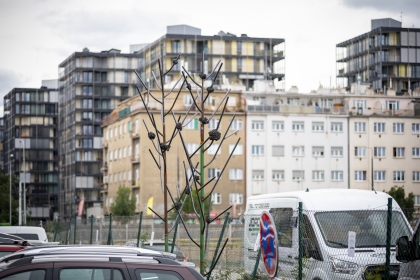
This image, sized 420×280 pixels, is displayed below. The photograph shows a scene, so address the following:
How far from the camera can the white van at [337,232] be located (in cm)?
1484

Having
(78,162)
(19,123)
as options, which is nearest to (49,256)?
(78,162)

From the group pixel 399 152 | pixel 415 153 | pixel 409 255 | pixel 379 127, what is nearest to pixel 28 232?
pixel 409 255

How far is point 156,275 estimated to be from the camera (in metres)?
8.54

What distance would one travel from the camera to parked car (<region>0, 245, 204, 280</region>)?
325 inches

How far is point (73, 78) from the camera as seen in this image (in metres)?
151

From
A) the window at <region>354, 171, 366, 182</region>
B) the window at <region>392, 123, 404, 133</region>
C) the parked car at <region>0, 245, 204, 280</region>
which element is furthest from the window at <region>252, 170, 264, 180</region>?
the parked car at <region>0, 245, 204, 280</region>

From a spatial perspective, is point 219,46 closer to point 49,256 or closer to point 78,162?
point 78,162

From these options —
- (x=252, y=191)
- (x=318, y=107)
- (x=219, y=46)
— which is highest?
(x=219, y=46)

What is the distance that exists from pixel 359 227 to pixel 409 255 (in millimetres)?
4235

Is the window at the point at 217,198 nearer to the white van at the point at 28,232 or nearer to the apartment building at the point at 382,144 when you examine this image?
the apartment building at the point at 382,144

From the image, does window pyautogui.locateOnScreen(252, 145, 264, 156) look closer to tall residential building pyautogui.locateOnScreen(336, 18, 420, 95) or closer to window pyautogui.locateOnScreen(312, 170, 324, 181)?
window pyautogui.locateOnScreen(312, 170, 324, 181)

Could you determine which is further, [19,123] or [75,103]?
[19,123]

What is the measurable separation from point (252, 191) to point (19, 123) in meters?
72.7

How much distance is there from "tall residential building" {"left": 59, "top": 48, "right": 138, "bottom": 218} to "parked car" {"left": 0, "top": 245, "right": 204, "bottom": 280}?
13394 centimetres
